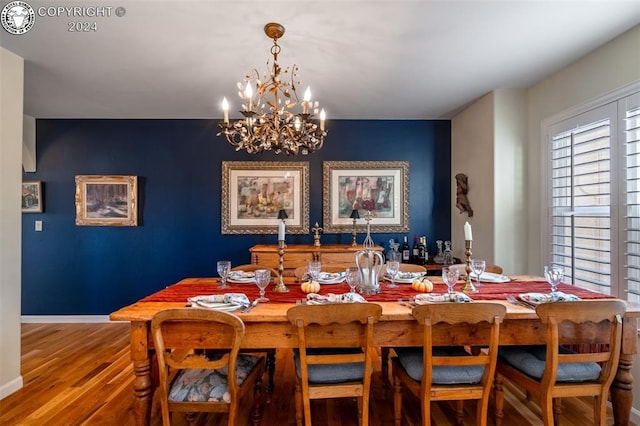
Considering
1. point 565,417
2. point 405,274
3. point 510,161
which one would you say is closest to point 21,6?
point 405,274

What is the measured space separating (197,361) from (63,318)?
11.9 feet

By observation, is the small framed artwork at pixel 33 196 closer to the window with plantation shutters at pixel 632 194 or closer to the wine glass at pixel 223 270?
the wine glass at pixel 223 270

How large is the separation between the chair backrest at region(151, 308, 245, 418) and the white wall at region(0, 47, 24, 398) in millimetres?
1756

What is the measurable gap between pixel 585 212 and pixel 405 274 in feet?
5.04

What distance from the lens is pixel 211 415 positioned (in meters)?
2.12

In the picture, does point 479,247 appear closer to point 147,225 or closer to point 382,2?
point 382,2

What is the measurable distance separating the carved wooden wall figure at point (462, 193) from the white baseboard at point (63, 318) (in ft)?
15.2

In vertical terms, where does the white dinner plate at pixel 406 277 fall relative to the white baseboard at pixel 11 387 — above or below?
above

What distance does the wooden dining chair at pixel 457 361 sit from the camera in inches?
61.6

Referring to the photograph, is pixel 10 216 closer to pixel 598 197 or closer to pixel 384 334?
pixel 384 334

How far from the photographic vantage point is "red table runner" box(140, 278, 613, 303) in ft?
6.36

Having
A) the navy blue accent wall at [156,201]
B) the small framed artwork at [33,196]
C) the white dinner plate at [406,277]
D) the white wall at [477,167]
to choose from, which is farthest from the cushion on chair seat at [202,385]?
the small framed artwork at [33,196]

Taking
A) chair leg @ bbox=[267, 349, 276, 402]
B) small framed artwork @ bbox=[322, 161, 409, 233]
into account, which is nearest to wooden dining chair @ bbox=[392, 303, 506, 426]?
chair leg @ bbox=[267, 349, 276, 402]

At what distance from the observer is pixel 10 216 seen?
2.41 m
